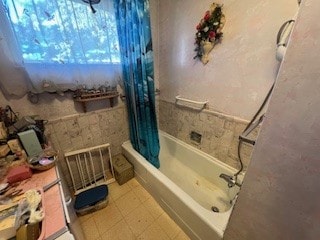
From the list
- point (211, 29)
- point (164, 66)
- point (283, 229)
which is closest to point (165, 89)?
point (164, 66)

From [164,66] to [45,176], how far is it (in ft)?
5.56

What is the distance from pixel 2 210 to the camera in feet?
2.14

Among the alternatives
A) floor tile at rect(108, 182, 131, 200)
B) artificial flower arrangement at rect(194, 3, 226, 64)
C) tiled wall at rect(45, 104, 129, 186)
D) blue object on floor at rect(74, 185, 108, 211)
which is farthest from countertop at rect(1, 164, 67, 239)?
artificial flower arrangement at rect(194, 3, 226, 64)

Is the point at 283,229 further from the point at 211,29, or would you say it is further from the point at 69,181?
the point at 69,181

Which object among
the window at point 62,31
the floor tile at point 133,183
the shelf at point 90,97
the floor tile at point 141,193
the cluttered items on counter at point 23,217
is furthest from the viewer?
the floor tile at point 133,183

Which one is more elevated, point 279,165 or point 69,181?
point 279,165

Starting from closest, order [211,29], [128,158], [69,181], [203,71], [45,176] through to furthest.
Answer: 1. [45,176]
2. [211,29]
3. [203,71]
4. [69,181]
5. [128,158]

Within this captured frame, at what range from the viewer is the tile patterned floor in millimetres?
1298

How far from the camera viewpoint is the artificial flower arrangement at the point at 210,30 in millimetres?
1287

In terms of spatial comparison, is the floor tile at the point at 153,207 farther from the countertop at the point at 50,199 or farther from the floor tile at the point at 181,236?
the countertop at the point at 50,199

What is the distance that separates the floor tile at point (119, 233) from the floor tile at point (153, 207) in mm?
256

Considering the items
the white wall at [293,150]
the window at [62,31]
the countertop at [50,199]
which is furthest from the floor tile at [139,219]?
the window at [62,31]

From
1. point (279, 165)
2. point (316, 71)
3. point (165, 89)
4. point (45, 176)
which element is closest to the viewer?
point (316, 71)

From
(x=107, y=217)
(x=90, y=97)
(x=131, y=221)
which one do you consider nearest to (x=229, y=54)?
(x=90, y=97)
